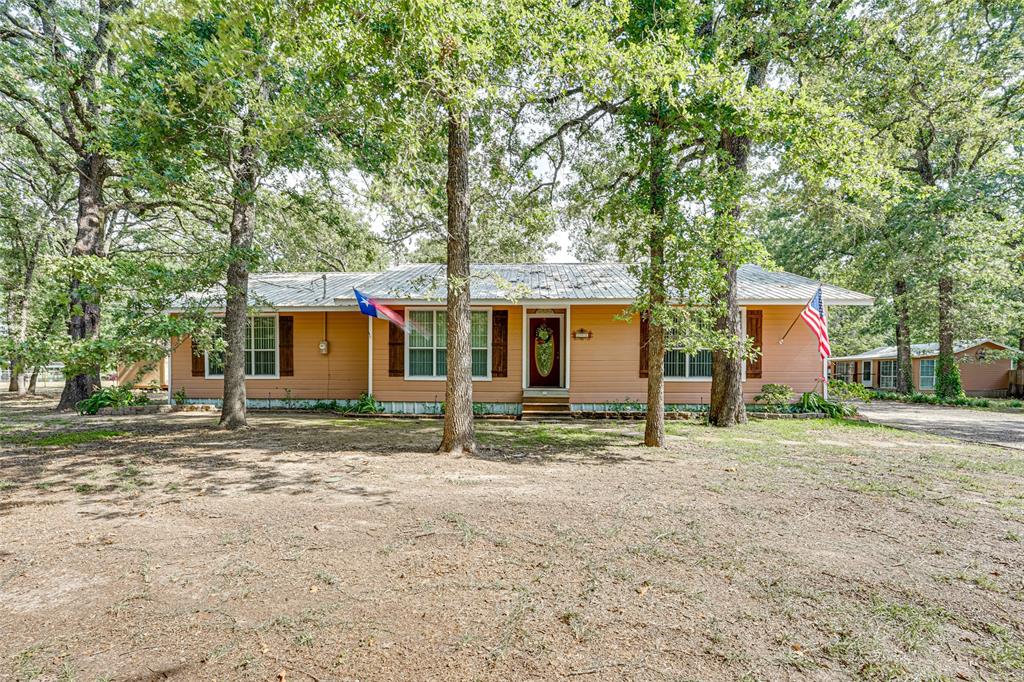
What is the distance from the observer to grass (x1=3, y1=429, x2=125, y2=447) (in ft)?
27.3

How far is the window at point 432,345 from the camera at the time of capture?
12367 millimetres

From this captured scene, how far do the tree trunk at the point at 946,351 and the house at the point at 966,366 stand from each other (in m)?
2.28

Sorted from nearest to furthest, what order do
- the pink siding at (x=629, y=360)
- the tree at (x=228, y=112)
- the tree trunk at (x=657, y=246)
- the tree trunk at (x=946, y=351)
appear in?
1. the tree at (x=228, y=112)
2. the tree trunk at (x=657, y=246)
3. the pink siding at (x=629, y=360)
4. the tree trunk at (x=946, y=351)

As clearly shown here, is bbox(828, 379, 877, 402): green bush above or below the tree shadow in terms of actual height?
above

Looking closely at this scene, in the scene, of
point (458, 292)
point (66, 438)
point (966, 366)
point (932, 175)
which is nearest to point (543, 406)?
point (458, 292)

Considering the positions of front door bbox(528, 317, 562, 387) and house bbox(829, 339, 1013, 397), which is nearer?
front door bbox(528, 317, 562, 387)

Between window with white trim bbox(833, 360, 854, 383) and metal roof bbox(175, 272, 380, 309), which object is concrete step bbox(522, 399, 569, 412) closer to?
metal roof bbox(175, 272, 380, 309)

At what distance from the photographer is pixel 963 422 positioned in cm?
1221

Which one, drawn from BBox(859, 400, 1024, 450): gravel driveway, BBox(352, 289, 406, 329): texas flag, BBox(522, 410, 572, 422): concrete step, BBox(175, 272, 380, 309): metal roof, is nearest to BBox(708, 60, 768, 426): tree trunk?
BBox(522, 410, 572, 422): concrete step

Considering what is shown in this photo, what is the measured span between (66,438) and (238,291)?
13.1 ft

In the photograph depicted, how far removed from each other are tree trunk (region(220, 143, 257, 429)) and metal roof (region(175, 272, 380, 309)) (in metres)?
1.87

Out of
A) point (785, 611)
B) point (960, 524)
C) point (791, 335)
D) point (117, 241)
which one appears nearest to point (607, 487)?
point (785, 611)

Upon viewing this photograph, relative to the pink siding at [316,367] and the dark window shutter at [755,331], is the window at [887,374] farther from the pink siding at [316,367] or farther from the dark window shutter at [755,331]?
the pink siding at [316,367]

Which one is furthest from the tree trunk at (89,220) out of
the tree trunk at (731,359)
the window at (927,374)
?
the window at (927,374)
